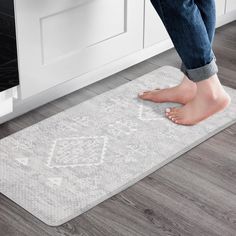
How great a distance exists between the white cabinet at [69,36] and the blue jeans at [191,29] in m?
0.36

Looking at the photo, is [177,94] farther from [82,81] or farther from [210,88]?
[82,81]

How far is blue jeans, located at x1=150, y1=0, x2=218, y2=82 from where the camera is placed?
2.08 metres

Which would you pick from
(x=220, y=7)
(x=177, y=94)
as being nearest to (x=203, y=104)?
(x=177, y=94)

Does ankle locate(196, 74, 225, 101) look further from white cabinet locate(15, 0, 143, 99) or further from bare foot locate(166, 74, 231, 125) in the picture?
white cabinet locate(15, 0, 143, 99)

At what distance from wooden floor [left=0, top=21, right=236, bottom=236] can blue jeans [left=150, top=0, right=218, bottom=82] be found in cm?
27

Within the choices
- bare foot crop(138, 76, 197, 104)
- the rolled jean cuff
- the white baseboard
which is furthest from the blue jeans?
the white baseboard

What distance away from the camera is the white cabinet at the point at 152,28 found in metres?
2.66

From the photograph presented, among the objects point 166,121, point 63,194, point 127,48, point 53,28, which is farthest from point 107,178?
point 127,48

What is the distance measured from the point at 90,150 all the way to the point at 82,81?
50cm

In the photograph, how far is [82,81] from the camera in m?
2.58

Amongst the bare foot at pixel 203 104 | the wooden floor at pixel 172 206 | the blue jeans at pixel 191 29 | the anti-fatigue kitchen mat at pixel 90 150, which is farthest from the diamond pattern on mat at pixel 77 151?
the blue jeans at pixel 191 29

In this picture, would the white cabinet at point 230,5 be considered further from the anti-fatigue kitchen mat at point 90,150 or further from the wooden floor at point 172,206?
the wooden floor at point 172,206

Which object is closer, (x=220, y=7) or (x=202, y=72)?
(x=202, y=72)

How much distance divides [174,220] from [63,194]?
0.36m
